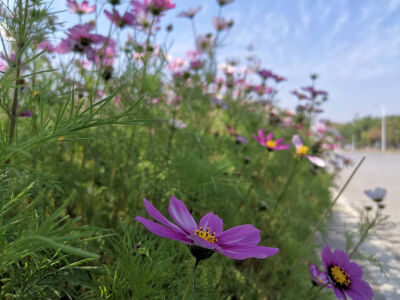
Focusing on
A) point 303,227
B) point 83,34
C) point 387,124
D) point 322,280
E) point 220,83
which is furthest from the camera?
point 387,124

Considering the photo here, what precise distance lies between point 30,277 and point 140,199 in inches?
20.2

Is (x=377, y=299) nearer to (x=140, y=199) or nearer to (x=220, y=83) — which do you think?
(x=140, y=199)

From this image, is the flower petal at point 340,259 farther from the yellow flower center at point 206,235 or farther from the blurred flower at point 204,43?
the blurred flower at point 204,43

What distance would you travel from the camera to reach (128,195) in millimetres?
1016

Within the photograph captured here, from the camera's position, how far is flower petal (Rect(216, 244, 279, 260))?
0.29m

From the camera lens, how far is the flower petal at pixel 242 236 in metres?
0.35

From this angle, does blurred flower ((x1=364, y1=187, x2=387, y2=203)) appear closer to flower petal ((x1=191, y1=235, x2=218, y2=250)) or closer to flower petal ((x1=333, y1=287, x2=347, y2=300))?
flower petal ((x1=333, y1=287, x2=347, y2=300))

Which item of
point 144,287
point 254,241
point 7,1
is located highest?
point 7,1

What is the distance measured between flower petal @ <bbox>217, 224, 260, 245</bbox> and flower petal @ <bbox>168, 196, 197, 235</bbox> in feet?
0.14

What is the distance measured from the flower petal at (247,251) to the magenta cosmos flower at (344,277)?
0.81ft

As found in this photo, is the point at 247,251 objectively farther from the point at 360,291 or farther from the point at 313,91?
the point at 313,91

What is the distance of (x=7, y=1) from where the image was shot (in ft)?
1.52

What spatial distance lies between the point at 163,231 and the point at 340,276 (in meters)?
0.40

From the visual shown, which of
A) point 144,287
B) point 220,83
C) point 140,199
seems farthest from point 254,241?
point 220,83
